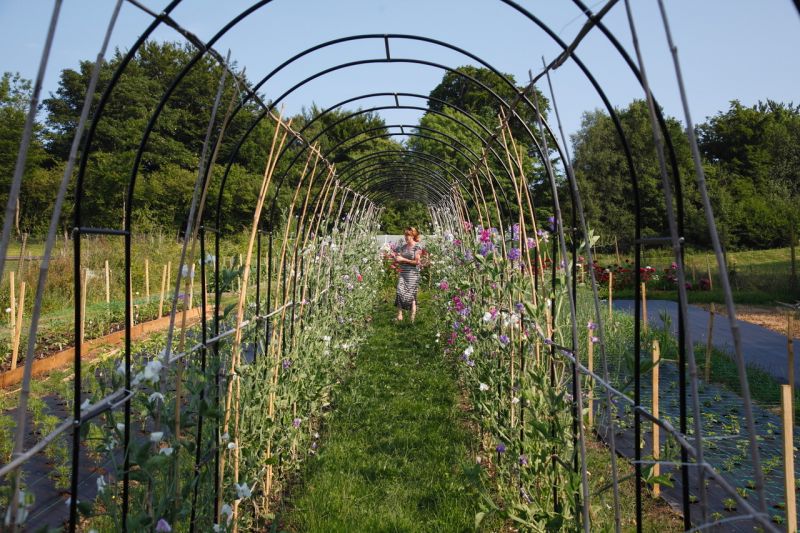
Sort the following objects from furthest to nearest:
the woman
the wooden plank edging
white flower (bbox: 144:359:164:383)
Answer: the woman
the wooden plank edging
white flower (bbox: 144:359:164:383)

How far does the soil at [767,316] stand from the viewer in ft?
30.4

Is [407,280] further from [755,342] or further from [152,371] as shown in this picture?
[152,371]

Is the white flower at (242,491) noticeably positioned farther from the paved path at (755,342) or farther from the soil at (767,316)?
the soil at (767,316)

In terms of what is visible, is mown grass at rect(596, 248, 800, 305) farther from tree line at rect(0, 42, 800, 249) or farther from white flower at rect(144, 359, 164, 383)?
white flower at rect(144, 359, 164, 383)

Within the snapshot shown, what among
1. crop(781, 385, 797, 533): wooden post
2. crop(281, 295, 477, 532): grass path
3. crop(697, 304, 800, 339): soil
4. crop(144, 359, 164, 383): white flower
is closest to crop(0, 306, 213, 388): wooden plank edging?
crop(281, 295, 477, 532): grass path

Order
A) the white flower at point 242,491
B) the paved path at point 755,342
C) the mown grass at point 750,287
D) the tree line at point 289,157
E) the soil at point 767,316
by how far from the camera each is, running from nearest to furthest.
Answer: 1. the white flower at point 242,491
2. the paved path at point 755,342
3. the soil at point 767,316
4. the mown grass at point 750,287
5. the tree line at point 289,157

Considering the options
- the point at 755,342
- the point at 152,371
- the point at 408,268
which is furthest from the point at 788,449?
the point at 755,342

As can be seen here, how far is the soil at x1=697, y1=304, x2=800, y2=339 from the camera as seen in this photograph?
9266mm

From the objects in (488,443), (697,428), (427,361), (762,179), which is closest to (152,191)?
(427,361)

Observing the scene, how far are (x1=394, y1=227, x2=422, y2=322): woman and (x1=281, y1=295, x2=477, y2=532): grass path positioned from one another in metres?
2.55

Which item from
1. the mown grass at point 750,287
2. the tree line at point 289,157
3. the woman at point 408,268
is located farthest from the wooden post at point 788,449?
the tree line at point 289,157

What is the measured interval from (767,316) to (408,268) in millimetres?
6927

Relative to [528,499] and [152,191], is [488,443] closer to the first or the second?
[528,499]

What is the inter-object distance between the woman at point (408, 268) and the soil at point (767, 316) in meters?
4.61
